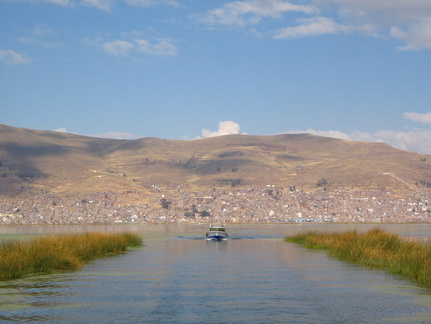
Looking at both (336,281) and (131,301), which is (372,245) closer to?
(336,281)

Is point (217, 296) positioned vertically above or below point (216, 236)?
below

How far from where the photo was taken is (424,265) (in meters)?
31.8

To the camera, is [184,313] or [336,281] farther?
[336,281]

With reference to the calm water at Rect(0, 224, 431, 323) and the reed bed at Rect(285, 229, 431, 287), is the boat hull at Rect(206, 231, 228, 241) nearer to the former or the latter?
the reed bed at Rect(285, 229, 431, 287)

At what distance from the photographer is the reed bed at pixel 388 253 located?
109 feet

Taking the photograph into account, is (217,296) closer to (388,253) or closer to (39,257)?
(39,257)

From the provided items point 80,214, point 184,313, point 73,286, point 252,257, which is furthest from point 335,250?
point 80,214

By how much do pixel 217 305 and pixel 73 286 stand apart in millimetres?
8897

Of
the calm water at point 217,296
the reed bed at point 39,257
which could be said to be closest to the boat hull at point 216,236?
the reed bed at point 39,257

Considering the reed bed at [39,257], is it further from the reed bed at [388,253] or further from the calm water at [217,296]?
the reed bed at [388,253]

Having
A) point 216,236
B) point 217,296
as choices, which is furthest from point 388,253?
point 216,236

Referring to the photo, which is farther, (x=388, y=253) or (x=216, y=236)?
(x=216, y=236)

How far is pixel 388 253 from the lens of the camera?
42.5m

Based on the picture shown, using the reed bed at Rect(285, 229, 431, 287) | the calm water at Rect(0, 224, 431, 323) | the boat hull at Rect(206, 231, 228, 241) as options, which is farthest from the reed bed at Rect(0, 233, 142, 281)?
the boat hull at Rect(206, 231, 228, 241)
